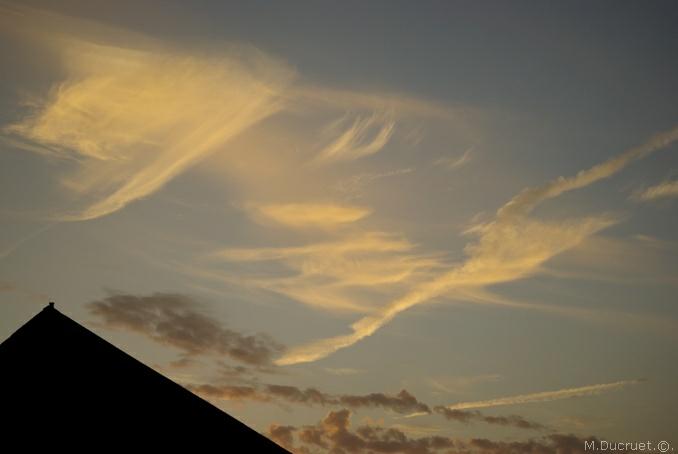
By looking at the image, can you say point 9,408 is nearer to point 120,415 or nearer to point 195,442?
point 120,415

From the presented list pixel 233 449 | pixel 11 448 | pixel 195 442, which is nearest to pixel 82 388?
pixel 11 448

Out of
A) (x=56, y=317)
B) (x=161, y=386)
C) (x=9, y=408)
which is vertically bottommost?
(x=9, y=408)

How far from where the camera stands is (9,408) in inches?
572

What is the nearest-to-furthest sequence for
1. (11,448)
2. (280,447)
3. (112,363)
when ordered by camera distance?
(11,448) < (112,363) < (280,447)

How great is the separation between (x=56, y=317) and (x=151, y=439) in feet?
15.5

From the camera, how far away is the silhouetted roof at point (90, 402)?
48.1ft

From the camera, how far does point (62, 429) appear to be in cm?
1472

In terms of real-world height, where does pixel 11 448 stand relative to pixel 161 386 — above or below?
below

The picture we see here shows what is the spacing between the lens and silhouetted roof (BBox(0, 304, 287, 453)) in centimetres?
1467

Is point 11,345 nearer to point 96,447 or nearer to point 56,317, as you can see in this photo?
point 56,317

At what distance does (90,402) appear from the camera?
50.6 ft

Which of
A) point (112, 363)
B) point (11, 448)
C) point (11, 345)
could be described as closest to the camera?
point (11, 448)

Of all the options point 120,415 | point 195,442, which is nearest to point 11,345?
point 120,415

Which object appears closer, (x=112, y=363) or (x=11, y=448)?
(x=11, y=448)
